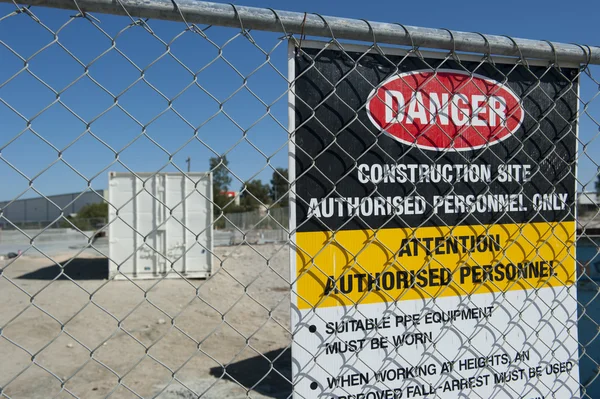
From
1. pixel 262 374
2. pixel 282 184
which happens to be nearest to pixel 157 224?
pixel 262 374

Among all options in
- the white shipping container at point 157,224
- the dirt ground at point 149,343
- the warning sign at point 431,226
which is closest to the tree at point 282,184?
the warning sign at point 431,226

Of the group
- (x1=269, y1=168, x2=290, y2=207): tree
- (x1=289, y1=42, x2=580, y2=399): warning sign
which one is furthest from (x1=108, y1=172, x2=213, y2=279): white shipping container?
(x1=289, y1=42, x2=580, y2=399): warning sign

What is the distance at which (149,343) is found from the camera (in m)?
6.79

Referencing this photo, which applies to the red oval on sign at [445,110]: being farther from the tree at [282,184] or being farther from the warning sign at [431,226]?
the tree at [282,184]

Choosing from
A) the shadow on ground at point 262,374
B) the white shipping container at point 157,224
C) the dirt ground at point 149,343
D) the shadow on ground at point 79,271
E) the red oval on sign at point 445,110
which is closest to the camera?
the red oval on sign at point 445,110

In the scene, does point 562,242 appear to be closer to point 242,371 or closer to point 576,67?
point 576,67

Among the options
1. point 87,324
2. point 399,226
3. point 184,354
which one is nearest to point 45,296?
point 87,324

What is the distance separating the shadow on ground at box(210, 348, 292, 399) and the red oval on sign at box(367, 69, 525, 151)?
Result: 3.48 meters

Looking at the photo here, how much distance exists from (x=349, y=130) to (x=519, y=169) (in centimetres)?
81

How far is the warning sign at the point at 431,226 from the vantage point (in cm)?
171

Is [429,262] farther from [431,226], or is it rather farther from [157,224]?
[157,224]

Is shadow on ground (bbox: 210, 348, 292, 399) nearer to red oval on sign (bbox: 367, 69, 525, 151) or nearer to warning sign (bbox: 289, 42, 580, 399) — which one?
warning sign (bbox: 289, 42, 580, 399)

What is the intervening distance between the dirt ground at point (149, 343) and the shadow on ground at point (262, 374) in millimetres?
12

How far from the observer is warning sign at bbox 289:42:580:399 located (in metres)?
1.71
